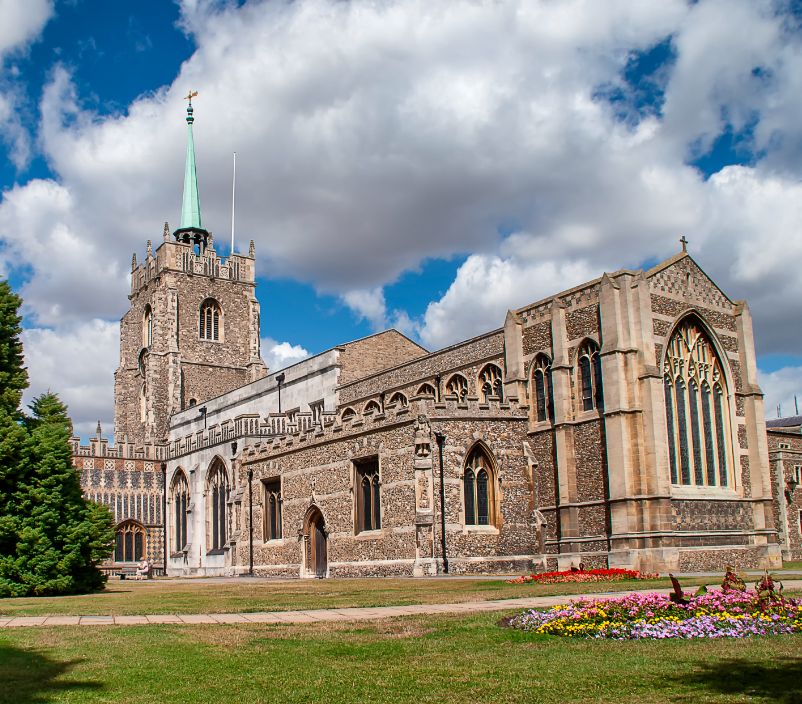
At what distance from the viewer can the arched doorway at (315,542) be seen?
38.5 metres

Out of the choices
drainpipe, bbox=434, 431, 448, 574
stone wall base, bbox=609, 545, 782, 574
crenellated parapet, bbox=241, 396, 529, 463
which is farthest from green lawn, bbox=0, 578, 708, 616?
crenellated parapet, bbox=241, 396, 529, 463

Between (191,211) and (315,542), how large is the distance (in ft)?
151

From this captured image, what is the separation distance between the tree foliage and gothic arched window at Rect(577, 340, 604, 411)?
17.5m

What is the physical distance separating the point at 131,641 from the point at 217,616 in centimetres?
387

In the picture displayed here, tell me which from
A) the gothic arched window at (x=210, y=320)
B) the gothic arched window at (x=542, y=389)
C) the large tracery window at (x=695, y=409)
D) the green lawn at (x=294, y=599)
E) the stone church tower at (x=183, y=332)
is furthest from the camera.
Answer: the gothic arched window at (x=210, y=320)

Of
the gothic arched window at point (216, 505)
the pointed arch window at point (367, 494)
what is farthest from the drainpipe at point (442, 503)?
the gothic arched window at point (216, 505)

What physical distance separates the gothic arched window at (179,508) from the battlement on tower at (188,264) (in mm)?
22309

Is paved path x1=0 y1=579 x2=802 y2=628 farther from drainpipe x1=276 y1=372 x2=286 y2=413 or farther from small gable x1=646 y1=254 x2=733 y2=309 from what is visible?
drainpipe x1=276 y1=372 x2=286 y2=413

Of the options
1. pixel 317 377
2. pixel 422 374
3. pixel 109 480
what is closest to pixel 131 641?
pixel 422 374

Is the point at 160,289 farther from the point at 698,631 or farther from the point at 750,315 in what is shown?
the point at 698,631

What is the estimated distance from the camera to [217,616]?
16.2 metres

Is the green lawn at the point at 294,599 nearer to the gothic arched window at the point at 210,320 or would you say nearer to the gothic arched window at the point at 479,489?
the gothic arched window at the point at 479,489

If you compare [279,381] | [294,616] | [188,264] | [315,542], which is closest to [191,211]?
[188,264]

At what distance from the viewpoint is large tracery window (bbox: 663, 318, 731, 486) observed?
1324 inches
